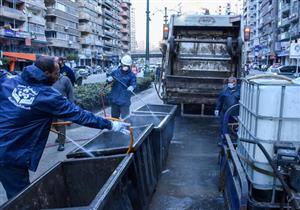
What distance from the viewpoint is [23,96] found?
3141 mm

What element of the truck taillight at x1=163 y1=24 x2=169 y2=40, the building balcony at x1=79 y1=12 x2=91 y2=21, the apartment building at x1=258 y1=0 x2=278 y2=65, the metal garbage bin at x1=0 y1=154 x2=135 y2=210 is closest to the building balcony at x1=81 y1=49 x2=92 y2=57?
the building balcony at x1=79 y1=12 x2=91 y2=21

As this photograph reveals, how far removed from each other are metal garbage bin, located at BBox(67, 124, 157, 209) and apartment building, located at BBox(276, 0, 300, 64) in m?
49.4

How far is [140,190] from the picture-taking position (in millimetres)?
4098

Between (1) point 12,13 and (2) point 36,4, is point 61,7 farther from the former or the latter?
(1) point 12,13

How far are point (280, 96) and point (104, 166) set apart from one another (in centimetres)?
177

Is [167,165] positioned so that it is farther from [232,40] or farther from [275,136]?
[232,40]

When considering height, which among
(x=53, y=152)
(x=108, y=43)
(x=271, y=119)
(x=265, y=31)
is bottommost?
(x=53, y=152)

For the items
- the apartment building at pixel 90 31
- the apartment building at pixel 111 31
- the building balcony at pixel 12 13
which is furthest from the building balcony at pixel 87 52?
the building balcony at pixel 12 13

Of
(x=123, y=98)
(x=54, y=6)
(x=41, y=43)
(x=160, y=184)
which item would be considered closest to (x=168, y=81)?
(x=123, y=98)

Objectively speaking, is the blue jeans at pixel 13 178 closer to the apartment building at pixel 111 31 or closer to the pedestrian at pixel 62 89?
the pedestrian at pixel 62 89

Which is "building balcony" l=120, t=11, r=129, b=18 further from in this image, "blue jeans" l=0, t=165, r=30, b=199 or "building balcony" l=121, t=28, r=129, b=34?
"blue jeans" l=0, t=165, r=30, b=199

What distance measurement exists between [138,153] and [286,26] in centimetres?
6620

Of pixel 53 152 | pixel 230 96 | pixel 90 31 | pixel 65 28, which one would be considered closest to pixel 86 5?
pixel 90 31

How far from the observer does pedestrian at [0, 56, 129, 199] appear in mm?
3133
